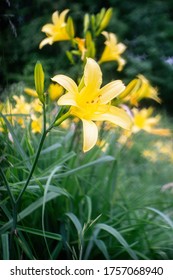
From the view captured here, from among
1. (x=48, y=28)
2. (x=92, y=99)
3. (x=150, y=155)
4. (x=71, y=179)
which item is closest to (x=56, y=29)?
(x=48, y=28)

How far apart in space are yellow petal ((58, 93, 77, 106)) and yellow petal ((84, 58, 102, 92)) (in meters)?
0.05

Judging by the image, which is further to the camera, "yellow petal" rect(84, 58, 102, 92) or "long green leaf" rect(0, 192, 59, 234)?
"long green leaf" rect(0, 192, 59, 234)

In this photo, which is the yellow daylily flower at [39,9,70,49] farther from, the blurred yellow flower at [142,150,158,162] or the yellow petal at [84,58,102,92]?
the blurred yellow flower at [142,150,158,162]

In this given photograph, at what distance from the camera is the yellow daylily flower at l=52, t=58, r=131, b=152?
0.65 meters

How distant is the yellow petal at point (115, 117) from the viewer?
66 centimetres

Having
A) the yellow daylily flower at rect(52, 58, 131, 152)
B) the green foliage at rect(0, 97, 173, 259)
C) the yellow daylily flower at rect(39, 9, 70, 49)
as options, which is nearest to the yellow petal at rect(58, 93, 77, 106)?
the yellow daylily flower at rect(52, 58, 131, 152)

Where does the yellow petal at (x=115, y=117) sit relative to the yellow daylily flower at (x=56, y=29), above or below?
below

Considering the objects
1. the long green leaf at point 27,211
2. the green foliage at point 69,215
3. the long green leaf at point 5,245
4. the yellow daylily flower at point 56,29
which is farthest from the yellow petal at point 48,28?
the long green leaf at point 5,245

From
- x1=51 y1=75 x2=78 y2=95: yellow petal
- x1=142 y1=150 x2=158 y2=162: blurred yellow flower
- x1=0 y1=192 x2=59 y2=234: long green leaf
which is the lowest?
x1=0 y1=192 x2=59 y2=234: long green leaf

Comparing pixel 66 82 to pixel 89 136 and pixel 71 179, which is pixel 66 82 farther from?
pixel 71 179

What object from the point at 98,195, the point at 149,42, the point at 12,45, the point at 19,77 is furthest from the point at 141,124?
the point at 149,42

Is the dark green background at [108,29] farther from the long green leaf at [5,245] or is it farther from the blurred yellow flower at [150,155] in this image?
the blurred yellow flower at [150,155]
